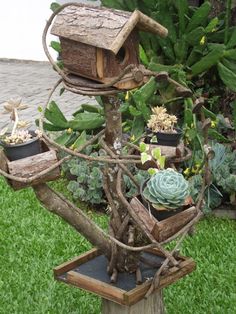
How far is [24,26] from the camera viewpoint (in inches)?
457

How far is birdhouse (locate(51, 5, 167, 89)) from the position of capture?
2.77 metres

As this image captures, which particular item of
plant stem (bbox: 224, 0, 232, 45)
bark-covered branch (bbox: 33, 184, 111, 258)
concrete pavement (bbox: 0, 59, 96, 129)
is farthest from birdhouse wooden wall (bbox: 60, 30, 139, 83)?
concrete pavement (bbox: 0, 59, 96, 129)

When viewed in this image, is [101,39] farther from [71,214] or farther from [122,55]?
[71,214]

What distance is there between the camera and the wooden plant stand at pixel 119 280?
3.12 meters

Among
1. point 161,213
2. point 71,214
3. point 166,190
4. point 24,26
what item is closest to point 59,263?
point 71,214

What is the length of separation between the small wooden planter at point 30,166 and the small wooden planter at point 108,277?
0.55 meters

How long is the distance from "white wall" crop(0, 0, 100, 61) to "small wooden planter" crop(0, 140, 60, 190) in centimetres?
870

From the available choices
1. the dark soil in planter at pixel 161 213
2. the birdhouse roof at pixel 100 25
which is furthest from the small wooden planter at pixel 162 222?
the birdhouse roof at pixel 100 25

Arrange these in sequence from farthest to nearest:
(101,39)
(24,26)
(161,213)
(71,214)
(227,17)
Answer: (24,26) < (227,17) < (71,214) < (161,213) < (101,39)

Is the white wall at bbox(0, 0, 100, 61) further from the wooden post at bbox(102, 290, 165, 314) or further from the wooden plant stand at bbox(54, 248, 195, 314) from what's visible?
the wooden post at bbox(102, 290, 165, 314)

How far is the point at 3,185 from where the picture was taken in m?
6.17

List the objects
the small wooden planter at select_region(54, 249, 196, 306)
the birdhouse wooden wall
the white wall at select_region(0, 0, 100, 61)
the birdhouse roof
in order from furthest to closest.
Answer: the white wall at select_region(0, 0, 100, 61) → the small wooden planter at select_region(54, 249, 196, 306) → the birdhouse wooden wall → the birdhouse roof

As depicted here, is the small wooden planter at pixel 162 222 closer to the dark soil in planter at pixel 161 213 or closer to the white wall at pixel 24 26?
the dark soil in planter at pixel 161 213

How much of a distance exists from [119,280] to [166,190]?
0.59 meters
